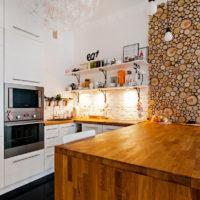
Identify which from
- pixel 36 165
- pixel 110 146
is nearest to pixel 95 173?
pixel 110 146

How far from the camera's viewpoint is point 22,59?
2455mm

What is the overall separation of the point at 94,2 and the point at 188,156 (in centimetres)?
158

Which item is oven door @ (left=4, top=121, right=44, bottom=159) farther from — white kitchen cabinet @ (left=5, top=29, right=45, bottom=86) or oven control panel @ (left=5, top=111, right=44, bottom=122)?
white kitchen cabinet @ (left=5, top=29, right=45, bottom=86)

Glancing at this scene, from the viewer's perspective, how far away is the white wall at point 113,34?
3.13 metres

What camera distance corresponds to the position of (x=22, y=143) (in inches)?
93.7

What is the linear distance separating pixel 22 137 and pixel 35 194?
82 cm

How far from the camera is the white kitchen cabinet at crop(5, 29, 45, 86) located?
2283 millimetres

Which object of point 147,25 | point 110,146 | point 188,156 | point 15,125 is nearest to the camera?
point 188,156

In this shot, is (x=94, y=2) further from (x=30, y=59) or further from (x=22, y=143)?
(x=22, y=143)

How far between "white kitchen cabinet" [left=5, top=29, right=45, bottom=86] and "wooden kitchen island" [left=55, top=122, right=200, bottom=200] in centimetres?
179

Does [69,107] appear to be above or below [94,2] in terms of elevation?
below

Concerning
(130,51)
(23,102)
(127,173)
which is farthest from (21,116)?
(130,51)

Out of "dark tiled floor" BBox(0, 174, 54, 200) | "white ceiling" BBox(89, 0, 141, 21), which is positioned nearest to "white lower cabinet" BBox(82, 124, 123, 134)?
"dark tiled floor" BBox(0, 174, 54, 200)

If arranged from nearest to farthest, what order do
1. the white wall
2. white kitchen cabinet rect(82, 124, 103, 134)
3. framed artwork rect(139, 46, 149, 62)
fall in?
white kitchen cabinet rect(82, 124, 103, 134) → framed artwork rect(139, 46, 149, 62) → the white wall
